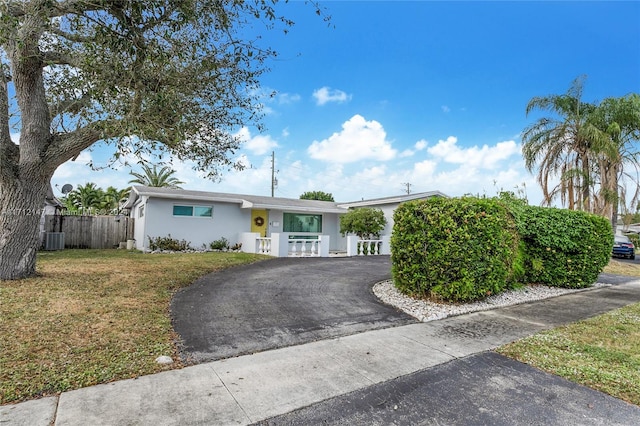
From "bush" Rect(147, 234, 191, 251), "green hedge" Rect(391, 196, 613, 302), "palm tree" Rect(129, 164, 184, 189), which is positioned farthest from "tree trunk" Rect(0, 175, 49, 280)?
"palm tree" Rect(129, 164, 184, 189)

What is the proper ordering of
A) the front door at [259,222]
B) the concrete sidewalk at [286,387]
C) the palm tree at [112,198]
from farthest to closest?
1. the palm tree at [112,198]
2. the front door at [259,222]
3. the concrete sidewalk at [286,387]

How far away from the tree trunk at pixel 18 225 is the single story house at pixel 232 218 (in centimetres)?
728

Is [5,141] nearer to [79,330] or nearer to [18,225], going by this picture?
[18,225]

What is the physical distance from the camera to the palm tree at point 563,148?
15891 mm

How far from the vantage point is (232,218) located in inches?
651

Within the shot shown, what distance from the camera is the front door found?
56.1ft

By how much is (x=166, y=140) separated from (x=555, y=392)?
23.7ft

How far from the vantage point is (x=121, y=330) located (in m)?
4.24

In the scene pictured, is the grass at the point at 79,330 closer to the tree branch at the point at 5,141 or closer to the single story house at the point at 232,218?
the tree branch at the point at 5,141

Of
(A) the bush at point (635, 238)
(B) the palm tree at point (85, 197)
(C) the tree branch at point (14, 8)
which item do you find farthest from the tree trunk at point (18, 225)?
(A) the bush at point (635, 238)

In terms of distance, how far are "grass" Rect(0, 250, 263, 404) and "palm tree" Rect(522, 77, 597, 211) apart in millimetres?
17160

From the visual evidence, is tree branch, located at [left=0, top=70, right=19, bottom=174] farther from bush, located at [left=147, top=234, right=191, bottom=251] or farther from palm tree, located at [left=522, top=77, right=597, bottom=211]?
palm tree, located at [left=522, top=77, right=597, bottom=211]

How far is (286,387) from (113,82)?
5.42 metres

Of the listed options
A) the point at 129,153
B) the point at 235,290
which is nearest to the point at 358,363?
the point at 235,290
